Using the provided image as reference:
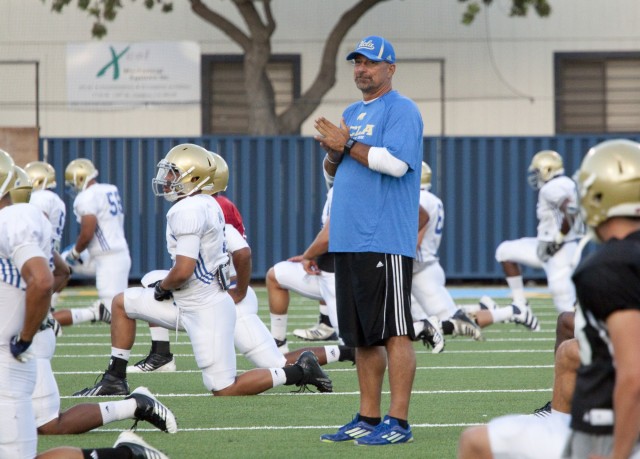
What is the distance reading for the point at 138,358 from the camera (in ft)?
37.2

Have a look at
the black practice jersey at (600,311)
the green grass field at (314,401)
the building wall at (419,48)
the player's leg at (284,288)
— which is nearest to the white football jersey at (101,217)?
the green grass field at (314,401)

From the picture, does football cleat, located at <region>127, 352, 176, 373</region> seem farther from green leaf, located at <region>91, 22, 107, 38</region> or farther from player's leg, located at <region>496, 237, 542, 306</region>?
green leaf, located at <region>91, 22, 107, 38</region>

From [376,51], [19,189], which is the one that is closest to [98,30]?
A: [376,51]

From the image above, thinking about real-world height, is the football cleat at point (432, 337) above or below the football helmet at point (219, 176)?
below

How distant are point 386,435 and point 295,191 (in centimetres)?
1440

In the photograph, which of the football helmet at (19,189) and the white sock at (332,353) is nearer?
the football helmet at (19,189)

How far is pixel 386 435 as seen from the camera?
21.8 ft

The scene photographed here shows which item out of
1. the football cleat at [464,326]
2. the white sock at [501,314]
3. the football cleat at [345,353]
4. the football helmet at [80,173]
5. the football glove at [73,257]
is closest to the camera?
the football cleat at [345,353]

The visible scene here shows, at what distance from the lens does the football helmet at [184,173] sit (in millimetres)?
8234

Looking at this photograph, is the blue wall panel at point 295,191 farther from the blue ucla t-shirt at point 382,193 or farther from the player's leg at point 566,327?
the blue ucla t-shirt at point 382,193

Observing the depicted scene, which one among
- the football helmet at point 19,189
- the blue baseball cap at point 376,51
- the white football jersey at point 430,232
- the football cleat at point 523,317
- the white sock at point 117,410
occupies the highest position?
the blue baseball cap at point 376,51

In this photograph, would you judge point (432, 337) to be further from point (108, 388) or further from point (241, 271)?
point (108, 388)

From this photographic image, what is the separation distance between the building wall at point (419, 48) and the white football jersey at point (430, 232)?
31.3 ft

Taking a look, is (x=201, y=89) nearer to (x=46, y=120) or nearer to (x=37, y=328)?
(x=46, y=120)
